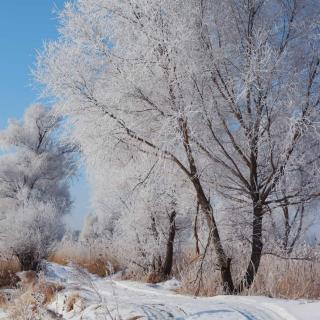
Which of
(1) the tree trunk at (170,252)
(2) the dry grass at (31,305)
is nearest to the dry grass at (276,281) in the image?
(2) the dry grass at (31,305)

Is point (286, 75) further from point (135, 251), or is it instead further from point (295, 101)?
point (135, 251)

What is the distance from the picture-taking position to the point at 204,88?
8.10 m

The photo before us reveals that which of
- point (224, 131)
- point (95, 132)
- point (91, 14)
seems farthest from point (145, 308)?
point (91, 14)

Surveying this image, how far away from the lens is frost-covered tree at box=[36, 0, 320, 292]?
766cm

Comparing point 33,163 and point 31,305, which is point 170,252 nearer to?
point 31,305

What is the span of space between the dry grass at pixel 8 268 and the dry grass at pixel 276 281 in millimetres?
5644

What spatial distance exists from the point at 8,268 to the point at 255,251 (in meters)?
8.09

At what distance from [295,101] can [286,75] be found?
1.47 feet

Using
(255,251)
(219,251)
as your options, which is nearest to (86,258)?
(219,251)

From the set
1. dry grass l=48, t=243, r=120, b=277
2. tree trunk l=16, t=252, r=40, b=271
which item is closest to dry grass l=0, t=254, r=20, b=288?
tree trunk l=16, t=252, r=40, b=271

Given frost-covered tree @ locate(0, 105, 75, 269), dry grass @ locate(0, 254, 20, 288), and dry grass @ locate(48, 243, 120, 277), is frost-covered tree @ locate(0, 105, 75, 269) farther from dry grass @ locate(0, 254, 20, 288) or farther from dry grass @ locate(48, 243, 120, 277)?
dry grass @ locate(0, 254, 20, 288)

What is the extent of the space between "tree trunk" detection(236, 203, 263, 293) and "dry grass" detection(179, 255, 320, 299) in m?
0.14

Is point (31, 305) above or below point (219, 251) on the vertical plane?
below

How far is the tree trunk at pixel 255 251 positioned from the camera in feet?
26.7
